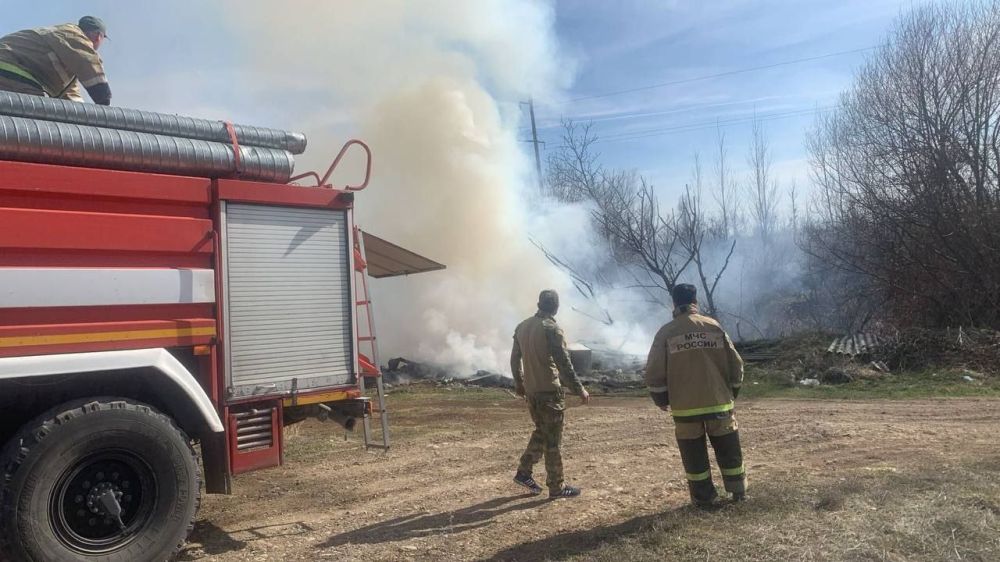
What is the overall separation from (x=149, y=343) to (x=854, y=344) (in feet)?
50.6

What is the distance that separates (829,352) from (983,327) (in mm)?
4295

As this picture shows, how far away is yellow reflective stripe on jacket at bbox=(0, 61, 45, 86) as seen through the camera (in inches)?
180

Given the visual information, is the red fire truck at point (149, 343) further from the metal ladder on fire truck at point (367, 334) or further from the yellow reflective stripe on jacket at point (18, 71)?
the yellow reflective stripe on jacket at point (18, 71)

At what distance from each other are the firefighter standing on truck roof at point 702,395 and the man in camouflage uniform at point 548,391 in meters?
0.84

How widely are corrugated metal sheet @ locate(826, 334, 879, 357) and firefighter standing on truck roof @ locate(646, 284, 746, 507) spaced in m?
11.2

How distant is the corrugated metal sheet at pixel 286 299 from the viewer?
4477 millimetres

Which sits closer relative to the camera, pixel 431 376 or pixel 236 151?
pixel 236 151

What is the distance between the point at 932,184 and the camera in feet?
56.8

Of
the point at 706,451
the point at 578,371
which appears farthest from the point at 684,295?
the point at 578,371

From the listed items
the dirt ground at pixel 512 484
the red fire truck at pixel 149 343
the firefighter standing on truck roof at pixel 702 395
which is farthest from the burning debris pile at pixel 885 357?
the red fire truck at pixel 149 343

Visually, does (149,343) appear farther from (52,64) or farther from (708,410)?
(708,410)

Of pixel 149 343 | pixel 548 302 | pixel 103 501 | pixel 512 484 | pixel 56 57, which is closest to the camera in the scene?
pixel 103 501

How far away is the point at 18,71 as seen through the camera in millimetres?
4613

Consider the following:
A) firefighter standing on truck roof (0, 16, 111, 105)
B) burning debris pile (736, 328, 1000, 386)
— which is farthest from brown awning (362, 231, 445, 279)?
burning debris pile (736, 328, 1000, 386)
